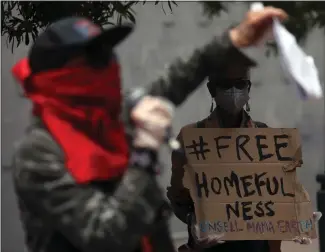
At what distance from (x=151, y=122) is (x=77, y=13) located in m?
0.83

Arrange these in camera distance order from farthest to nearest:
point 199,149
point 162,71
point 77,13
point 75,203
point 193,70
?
point 199,149, point 77,13, point 162,71, point 193,70, point 75,203

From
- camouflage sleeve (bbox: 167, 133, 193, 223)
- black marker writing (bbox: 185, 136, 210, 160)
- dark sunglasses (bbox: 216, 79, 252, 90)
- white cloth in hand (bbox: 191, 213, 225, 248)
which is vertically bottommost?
white cloth in hand (bbox: 191, 213, 225, 248)

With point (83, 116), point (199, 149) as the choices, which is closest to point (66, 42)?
point (83, 116)

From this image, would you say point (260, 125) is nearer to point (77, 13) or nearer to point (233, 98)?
point (233, 98)

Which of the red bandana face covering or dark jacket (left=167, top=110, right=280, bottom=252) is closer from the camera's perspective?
the red bandana face covering

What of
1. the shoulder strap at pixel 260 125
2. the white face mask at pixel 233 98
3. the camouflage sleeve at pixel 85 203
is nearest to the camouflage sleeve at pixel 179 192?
the white face mask at pixel 233 98

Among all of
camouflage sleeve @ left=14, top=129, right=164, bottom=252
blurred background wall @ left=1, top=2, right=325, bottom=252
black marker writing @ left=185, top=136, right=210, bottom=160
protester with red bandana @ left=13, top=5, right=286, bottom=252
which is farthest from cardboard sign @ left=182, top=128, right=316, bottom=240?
camouflage sleeve @ left=14, top=129, right=164, bottom=252

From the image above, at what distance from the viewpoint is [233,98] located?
Result: 3.20 m

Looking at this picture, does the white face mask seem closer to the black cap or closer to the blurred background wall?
the blurred background wall

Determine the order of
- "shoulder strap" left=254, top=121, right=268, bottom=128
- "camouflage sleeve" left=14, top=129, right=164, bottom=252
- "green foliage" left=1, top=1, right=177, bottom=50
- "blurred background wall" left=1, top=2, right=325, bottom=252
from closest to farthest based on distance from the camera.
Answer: "camouflage sleeve" left=14, top=129, right=164, bottom=252, "blurred background wall" left=1, top=2, right=325, bottom=252, "green foliage" left=1, top=1, right=177, bottom=50, "shoulder strap" left=254, top=121, right=268, bottom=128

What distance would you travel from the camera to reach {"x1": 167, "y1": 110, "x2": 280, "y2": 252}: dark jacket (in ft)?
10.5

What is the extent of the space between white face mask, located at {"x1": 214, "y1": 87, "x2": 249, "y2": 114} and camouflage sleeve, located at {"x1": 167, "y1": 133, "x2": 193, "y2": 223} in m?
0.23

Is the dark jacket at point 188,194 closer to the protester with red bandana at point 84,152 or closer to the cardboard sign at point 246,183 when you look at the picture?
the cardboard sign at point 246,183

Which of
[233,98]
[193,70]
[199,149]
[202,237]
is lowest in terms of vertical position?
[202,237]
